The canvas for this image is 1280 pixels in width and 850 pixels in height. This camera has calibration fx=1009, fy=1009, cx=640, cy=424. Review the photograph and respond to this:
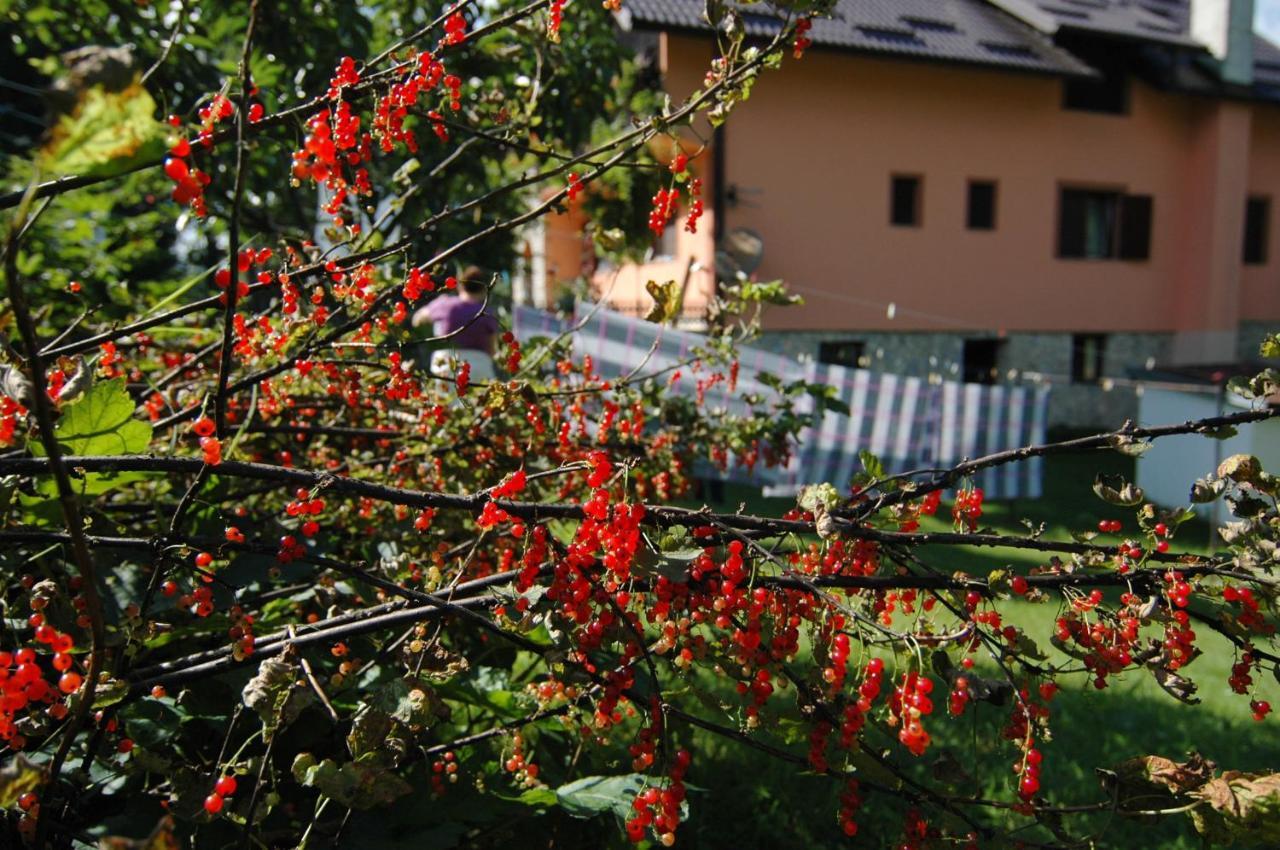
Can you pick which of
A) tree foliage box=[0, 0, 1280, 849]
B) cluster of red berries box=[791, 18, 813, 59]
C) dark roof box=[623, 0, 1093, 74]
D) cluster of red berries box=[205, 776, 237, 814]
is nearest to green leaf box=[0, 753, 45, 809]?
tree foliage box=[0, 0, 1280, 849]

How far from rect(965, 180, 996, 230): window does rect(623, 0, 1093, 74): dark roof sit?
1604 millimetres

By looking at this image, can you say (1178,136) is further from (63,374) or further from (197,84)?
(63,374)

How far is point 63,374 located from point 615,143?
103 centimetres

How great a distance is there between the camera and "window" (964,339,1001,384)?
1393 cm

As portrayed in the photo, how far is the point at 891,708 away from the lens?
1.23 metres

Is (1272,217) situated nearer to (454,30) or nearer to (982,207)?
(982,207)

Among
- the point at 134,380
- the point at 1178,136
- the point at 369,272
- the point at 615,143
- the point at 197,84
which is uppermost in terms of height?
the point at 1178,136

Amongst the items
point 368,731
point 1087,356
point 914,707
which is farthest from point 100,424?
point 1087,356

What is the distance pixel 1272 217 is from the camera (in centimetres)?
1512

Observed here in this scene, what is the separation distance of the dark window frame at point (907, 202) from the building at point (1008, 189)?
0.12 feet

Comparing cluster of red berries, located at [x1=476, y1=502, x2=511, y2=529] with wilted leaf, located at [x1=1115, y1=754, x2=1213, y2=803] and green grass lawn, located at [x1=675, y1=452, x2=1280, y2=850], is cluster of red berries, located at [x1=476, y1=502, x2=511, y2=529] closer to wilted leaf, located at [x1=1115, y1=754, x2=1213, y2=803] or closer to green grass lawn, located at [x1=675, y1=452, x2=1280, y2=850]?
wilted leaf, located at [x1=1115, y1=754, x2=1213, y2=803]

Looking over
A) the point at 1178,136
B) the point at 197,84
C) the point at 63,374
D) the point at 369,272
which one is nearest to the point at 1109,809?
the point at 369,272

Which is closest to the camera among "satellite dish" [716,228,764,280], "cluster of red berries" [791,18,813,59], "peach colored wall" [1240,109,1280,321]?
"cluster of red berries" [791,18,813,59]

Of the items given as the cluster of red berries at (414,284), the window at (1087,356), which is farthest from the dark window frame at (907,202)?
the cluster of red berries at (414,284)
